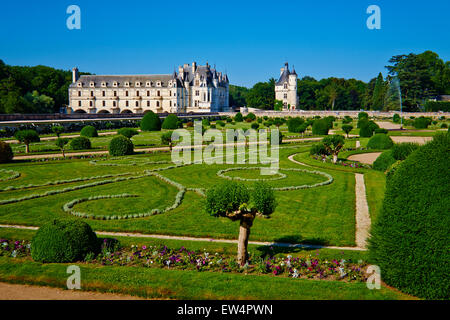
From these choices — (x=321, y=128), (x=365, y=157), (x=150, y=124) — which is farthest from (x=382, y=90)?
(x=365, y=157)

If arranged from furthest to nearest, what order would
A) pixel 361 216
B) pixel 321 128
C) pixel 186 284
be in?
1. pixel 321 128
2. pixel 361 216
3. pixel 186 284

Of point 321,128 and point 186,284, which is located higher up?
point 321,128

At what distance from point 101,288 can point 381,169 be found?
17.0m

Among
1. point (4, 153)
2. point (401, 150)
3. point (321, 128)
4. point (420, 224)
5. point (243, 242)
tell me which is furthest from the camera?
point (321, 128)

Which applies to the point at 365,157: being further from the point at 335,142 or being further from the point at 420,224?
the point at 420,224

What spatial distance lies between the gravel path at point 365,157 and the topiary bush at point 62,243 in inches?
740

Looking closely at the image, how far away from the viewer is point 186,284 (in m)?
7.85

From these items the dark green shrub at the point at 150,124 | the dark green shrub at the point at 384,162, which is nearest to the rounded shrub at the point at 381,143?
the dark green shrub at the point at 384,162

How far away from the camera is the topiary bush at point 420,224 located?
6.70 metres

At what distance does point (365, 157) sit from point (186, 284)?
20.6 m

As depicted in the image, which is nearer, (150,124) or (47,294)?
(47,294)

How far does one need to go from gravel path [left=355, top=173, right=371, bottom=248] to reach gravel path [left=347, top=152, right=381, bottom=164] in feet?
19.1

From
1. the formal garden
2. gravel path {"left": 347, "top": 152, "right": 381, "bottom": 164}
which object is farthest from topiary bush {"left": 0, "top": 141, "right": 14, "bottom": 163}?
gravel path {"left": 347, "top": 152, "right": 381, "bottom": 164}

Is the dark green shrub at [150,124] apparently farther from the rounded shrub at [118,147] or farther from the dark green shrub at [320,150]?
the dark green shrub at [320,150]
